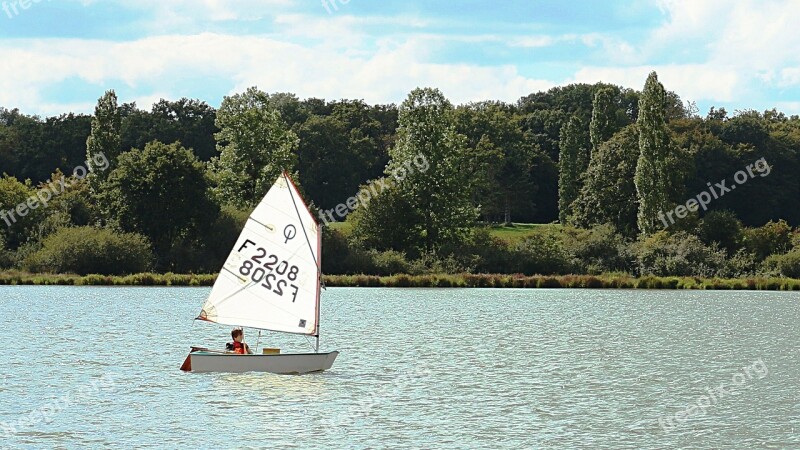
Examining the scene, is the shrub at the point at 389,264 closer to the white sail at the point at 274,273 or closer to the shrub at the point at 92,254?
the shrub at the point at 92,254

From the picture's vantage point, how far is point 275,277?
33406mm

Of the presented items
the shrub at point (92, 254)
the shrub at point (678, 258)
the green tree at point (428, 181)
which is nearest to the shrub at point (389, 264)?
the green tree at point (428, 181)

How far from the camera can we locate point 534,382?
3462 centimetres

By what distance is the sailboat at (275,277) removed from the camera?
1312 inches

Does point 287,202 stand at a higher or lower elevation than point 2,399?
higher

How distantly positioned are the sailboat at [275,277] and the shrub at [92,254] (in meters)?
50.3

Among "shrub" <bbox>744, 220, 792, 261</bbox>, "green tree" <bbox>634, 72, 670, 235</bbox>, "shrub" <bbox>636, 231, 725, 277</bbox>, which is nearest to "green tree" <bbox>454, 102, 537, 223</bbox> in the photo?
"green tree" <bbox>634, 72, 670, 235</bbox>

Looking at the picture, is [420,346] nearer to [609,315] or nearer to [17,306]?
[609,315]

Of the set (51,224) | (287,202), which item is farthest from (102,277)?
(287,202)

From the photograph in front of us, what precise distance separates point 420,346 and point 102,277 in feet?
135

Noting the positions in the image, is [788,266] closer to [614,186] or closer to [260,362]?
[614,186]

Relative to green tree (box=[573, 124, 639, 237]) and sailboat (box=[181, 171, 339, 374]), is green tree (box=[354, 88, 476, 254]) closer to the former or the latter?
green tree (box=[573, 124, 639, 237])

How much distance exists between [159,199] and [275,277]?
54170 mm

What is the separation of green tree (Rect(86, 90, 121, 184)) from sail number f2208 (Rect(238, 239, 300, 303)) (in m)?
64.3
